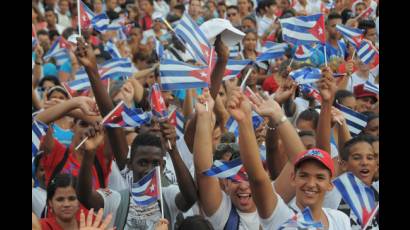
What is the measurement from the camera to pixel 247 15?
51.3 ft

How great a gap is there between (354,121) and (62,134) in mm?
2630

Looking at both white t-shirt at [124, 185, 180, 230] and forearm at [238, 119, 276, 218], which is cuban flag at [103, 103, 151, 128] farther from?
forearm at [238, 119, 276, 218]

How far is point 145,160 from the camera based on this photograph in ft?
22.3

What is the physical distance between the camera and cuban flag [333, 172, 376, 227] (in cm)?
650

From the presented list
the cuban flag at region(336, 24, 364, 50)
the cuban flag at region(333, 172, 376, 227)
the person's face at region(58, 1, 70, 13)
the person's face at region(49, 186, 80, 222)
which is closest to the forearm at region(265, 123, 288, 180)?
the cuban flag at region(333, 172, 376, 227)

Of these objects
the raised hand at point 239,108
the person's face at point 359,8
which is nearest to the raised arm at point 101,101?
the raised hand at point 239,108

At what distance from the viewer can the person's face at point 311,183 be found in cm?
595

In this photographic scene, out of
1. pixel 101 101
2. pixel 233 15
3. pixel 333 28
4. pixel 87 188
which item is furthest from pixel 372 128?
pixel 233 15

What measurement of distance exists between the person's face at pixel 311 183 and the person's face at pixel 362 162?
4.03ft

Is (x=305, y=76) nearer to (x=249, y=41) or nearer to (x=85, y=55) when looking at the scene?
(x=85, y=55)

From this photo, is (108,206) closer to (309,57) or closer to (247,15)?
(309,57)

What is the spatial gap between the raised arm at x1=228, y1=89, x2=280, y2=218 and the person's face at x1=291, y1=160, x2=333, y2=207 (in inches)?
7.4

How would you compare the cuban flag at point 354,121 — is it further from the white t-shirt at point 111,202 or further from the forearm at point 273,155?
the white t-shirt at point 111,202
